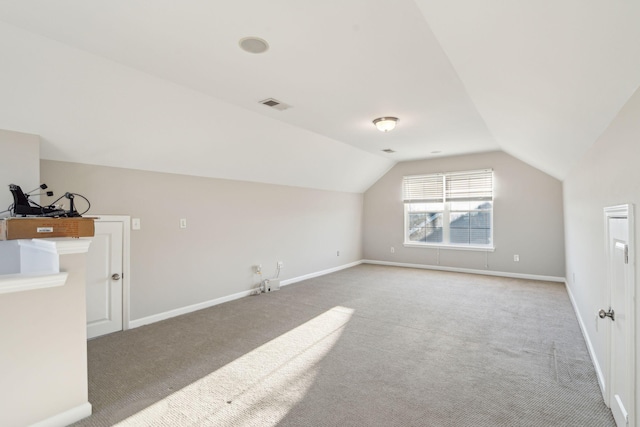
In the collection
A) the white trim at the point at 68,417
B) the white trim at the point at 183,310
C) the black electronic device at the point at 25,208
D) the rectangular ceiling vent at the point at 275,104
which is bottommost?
the white trim at the point at 68,417

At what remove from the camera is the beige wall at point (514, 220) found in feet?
19.7

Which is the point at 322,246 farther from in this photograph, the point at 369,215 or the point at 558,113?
→ the point at 558,113

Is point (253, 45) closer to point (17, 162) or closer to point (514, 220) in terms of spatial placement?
point (17, 162)

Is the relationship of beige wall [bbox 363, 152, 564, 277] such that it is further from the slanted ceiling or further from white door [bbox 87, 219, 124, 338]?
white door [bbox 87, 219, 124, 338]

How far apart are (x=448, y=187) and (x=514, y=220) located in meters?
1.48

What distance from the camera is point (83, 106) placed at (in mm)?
2801

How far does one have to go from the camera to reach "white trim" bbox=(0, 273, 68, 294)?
5.96ft

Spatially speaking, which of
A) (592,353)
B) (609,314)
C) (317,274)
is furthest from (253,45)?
(317,274)

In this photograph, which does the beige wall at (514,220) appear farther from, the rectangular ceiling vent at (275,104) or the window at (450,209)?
the rectangular ceiling vent at (275,104)

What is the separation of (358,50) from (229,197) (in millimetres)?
3199

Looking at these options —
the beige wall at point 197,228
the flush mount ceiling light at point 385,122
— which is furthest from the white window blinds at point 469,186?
the flush mount ceiling light at point 385,122

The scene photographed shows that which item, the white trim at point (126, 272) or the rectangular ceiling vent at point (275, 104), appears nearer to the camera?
the rectangular ceiling vent at point (275, 104)

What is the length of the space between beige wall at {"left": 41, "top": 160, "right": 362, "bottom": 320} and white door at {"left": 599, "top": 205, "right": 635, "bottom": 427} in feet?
14.3

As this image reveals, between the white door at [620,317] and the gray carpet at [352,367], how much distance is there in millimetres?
268
